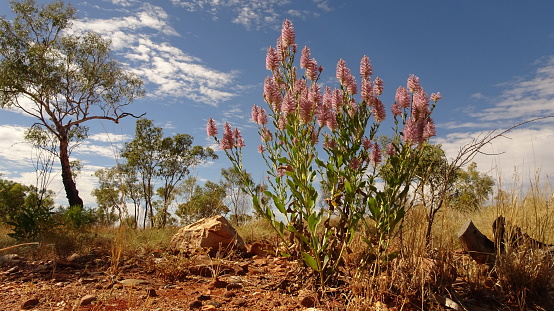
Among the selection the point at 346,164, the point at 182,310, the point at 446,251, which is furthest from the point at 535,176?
the point at 182,310

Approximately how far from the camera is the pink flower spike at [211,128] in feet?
12.1

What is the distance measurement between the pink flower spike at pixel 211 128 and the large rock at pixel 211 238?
184cm

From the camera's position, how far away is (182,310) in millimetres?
2850

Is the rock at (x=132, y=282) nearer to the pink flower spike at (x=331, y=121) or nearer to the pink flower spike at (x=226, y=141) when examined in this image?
the pink flower spike at (x=226, y=141)

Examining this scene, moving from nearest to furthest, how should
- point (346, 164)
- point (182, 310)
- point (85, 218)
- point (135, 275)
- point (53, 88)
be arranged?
point (182, 310)
point (346, 164)
point (135, 275)
point (85, 218)
point (53, 88)

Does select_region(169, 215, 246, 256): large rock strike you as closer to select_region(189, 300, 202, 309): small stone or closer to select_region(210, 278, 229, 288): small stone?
select_region(210, 278, 229, 288): small stone

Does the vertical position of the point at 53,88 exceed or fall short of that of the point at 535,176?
it exceeds it

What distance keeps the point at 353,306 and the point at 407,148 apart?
4.09ft

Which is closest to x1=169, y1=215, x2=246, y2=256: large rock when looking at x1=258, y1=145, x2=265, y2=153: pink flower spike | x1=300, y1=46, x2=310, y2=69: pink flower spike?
x1=258, y1=145, x2=265, y2=153: pink flower spike

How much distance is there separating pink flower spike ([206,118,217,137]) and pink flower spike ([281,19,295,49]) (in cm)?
105

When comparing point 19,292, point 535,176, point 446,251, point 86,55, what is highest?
point 86,55

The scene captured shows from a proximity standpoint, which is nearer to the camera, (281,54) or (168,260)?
(281,54)

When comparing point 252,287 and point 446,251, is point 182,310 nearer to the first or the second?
point 252,287

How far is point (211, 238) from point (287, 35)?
3.00 meters
